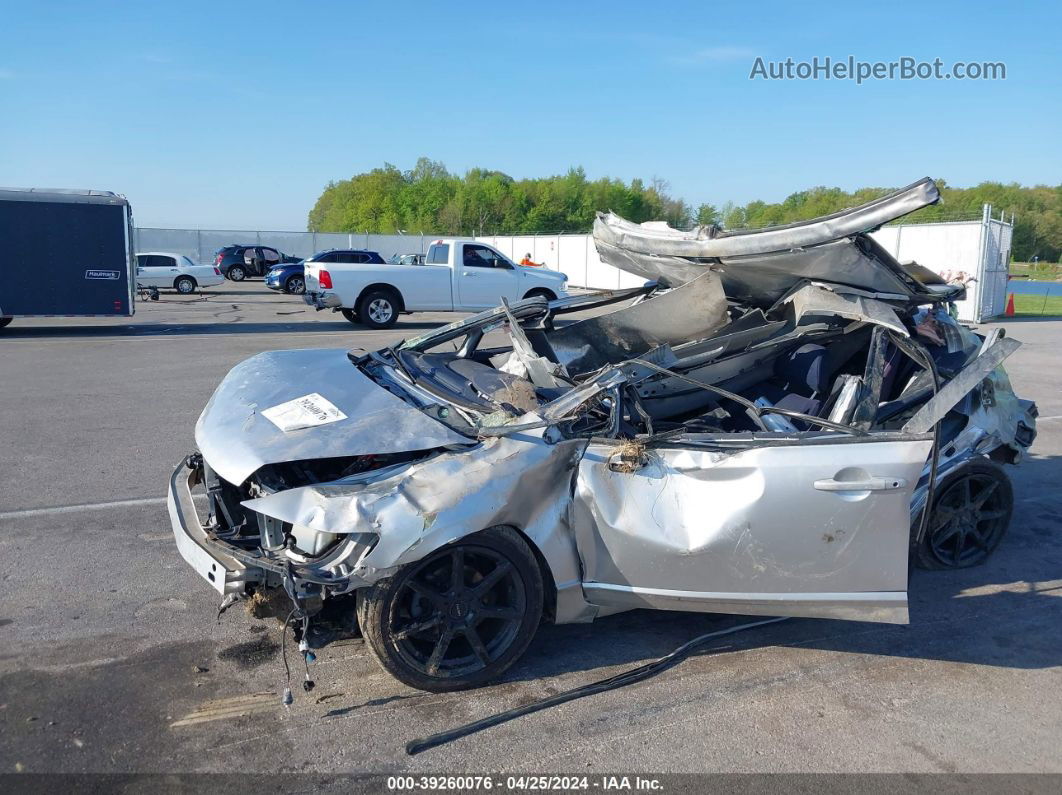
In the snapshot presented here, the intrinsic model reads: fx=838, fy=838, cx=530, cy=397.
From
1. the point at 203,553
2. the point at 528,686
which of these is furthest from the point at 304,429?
the point at 528,686

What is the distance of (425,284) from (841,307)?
49.7 ft

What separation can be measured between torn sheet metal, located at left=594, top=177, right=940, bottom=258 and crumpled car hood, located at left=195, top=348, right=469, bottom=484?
182 centimetres

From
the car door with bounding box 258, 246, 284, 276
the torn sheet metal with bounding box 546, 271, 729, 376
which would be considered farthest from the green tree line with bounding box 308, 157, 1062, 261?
the torn sheet metal with bounding box 546, 271, 729, 376

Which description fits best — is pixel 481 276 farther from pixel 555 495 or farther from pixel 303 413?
pixel 555 495

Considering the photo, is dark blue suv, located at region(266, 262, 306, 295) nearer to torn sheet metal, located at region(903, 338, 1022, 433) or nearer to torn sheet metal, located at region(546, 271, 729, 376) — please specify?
torn sheet metal, located at region(546, 271, 729, 376)

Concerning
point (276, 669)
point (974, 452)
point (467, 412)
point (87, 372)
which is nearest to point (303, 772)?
point (276, 669)

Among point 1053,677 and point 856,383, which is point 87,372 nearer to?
point 856,383

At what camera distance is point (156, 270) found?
28938 millimetres

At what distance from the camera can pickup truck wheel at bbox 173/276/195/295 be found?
29.0 metres

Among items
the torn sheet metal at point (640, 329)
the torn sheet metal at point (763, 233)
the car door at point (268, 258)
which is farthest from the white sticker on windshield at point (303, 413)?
the car door at point (268, 258)

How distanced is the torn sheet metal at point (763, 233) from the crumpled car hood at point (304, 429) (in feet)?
5.98

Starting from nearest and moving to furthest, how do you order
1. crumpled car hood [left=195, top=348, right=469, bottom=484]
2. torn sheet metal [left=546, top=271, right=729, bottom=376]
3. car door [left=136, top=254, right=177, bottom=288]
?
crumpled car hood [left=195, top=348, right=469, bottom=484], torn sheet metal [left=546, top=271, right=729, bottom=376], car door [left=136, top=254, right=177, bottom=288]

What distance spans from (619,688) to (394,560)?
1.21 metres

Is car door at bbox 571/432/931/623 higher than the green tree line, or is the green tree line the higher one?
the green tree line
